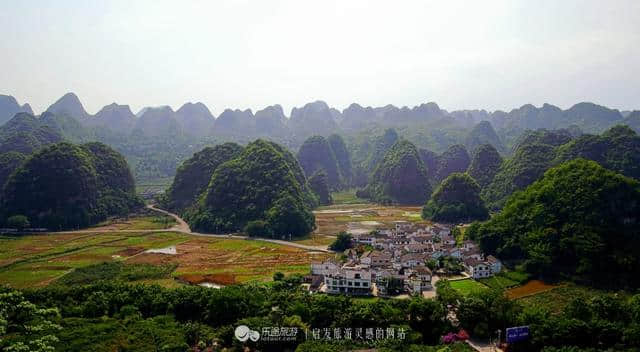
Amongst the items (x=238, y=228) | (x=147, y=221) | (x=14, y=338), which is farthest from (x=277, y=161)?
(x=14, y=338)

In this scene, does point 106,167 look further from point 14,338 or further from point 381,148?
point 381,148

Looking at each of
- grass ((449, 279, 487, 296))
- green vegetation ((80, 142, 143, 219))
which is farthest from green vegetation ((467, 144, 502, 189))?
green vegetation ((80, 142, 143, 219))

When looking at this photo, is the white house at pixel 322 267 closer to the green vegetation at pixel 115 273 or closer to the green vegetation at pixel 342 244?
the green vegetation at pixel 342 244

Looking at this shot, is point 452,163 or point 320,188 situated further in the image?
point 452,163

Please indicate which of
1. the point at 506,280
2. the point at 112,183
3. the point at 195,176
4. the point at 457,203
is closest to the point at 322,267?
the point at 506,280

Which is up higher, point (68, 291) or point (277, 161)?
point (277, 161)

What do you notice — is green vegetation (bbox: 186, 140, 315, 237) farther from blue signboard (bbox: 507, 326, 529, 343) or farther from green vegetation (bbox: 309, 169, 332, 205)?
blue signboard (bbox: 507, 326, 529, 343)

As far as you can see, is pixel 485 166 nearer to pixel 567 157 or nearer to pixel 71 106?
pixel 567 157
